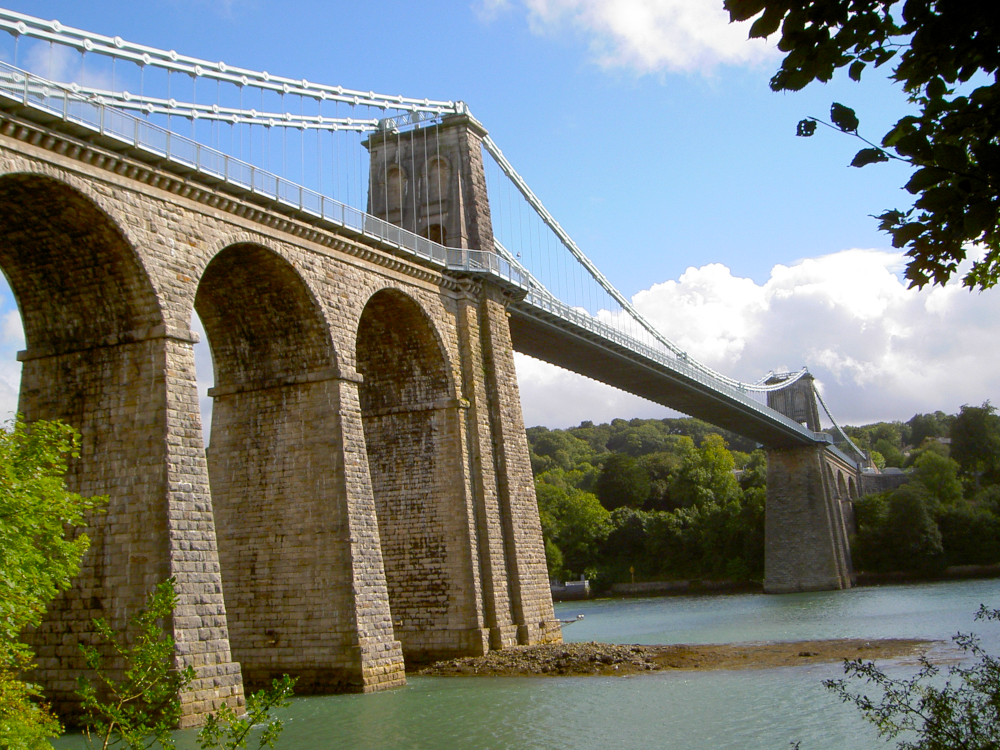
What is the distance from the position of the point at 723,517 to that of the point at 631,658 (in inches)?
1608

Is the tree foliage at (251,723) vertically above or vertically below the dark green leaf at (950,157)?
below

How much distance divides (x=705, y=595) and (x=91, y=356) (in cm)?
4522

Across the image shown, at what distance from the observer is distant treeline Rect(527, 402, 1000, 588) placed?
5053cm

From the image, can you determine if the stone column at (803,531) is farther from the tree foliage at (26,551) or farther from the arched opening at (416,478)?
the tree foliage at (26,551)

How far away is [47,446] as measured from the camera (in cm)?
933

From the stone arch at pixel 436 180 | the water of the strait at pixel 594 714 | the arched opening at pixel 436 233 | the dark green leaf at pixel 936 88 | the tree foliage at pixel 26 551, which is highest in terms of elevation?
the stone arch at pixel 436 180

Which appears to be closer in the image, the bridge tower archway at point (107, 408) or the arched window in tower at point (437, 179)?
the bridge tower archway at point (107, 408)

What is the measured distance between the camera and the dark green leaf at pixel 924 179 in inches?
118

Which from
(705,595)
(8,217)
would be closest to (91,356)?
(8,217)

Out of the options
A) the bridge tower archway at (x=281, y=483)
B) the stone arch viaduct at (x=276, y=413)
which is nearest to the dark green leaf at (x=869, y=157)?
the stone arch viaduct at (x=276, y=413)

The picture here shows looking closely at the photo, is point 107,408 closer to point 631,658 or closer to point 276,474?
point 276,474

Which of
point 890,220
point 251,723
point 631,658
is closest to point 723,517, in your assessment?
point 631,658

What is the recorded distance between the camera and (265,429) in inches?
682

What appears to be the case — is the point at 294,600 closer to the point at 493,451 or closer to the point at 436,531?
the point at 436,531
